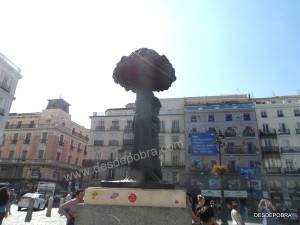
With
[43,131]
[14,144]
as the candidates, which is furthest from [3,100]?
[14,144]

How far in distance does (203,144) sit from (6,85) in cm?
2273

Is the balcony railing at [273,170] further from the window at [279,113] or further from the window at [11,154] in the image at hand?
→ the window at [11,154]

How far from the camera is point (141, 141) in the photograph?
3.73 m

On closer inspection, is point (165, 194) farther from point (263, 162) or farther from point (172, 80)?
point (263, 162)

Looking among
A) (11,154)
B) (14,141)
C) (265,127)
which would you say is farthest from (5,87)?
(265,127)

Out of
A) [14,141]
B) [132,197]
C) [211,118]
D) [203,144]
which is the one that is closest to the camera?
[132,197]

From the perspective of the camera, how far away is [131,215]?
295cm

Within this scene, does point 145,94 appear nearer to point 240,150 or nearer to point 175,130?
point 240,150

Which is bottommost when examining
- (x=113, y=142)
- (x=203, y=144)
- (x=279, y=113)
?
(x=203, y=144)

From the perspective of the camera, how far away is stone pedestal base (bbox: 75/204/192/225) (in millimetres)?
2889

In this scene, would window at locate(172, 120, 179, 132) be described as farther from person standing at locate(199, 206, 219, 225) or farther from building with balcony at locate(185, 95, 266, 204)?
person standing at locate(199, 206, 219, 225)

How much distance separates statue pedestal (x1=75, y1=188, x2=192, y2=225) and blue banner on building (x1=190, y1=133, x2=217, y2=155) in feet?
54.9

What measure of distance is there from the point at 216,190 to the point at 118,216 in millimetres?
30714

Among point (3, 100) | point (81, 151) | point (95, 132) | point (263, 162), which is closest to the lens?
point (3, 100)
